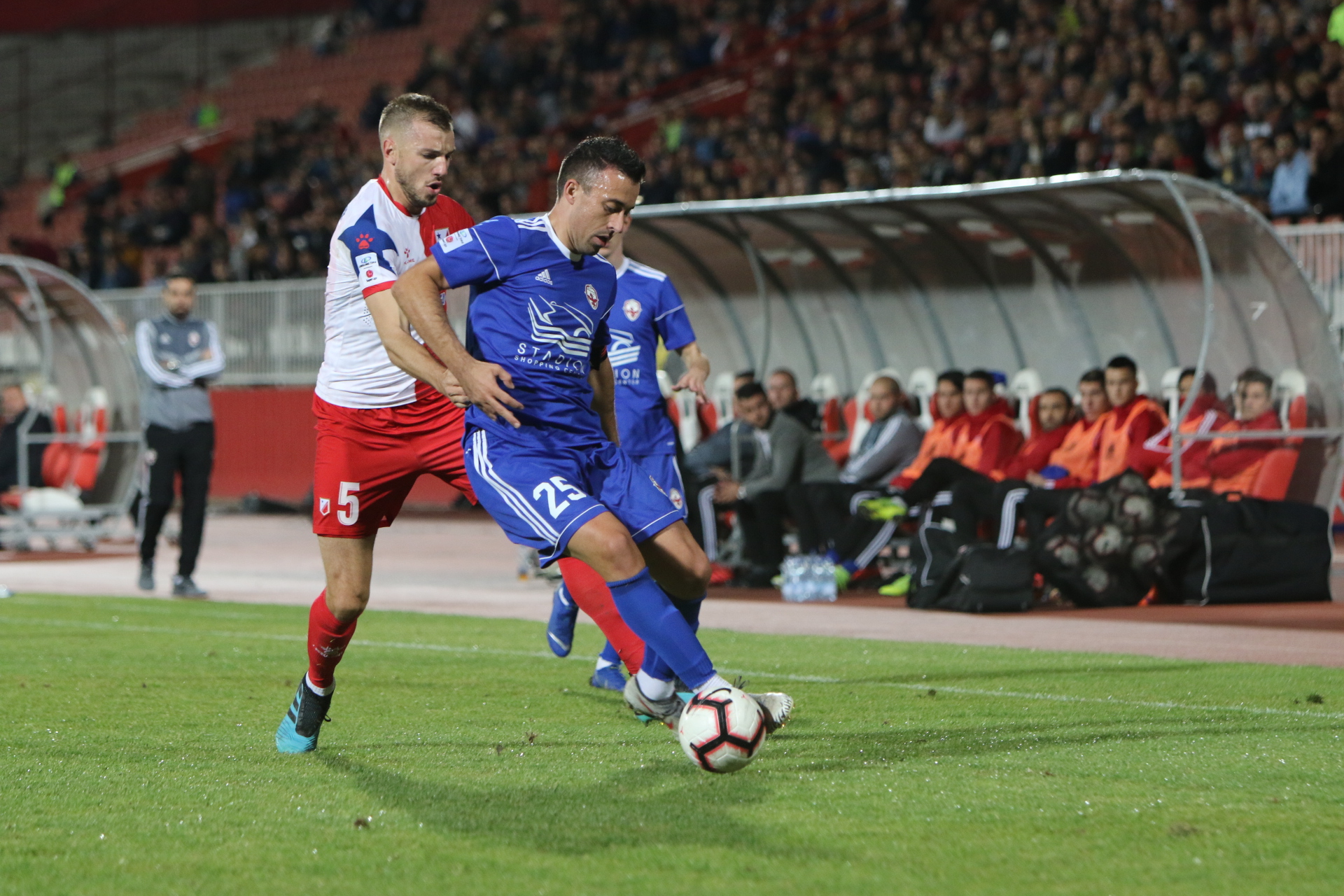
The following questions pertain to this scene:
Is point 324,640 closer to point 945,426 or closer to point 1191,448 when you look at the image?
point 1191,448

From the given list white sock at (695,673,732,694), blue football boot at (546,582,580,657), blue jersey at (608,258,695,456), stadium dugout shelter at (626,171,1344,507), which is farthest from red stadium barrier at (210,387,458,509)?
white sock at (695,673,732,694)

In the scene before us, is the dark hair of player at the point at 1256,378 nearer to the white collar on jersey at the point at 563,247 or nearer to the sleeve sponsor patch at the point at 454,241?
the white collar on jersey at the point at 563,247

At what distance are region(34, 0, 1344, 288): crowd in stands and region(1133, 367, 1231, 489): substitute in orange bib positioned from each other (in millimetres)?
4036

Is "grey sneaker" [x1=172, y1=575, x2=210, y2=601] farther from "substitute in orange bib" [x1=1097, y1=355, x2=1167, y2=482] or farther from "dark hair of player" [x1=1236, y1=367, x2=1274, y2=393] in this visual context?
"dark hair of player" [x1=1236, y1=367, x2=1274, y2=393]

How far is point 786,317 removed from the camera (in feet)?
55.2

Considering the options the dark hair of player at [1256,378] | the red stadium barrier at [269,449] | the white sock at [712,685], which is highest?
the dark hair of player at [1256,378]

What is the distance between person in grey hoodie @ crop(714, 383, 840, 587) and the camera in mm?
12938

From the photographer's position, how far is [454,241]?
5461mm

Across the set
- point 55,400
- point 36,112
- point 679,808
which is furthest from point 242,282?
point 679,808

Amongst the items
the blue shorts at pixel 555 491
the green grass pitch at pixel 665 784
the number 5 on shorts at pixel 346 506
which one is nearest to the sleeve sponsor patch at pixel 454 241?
the blue shorts at pixel 555 491

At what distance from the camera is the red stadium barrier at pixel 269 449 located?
2375 centimetres

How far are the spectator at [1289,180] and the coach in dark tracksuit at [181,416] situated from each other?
31.3ft

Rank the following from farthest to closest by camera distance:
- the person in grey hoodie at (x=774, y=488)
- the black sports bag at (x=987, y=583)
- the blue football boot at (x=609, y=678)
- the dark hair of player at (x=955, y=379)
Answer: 1. the dark hair of player at (x=955, y=379)
2. the person in grey hoodie at (x=774, y=488)
3. the black sports bag at (x=987, y=583)
4. the blue football boot at (x=609, y=678)

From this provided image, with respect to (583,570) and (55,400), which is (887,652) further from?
(55,400)
